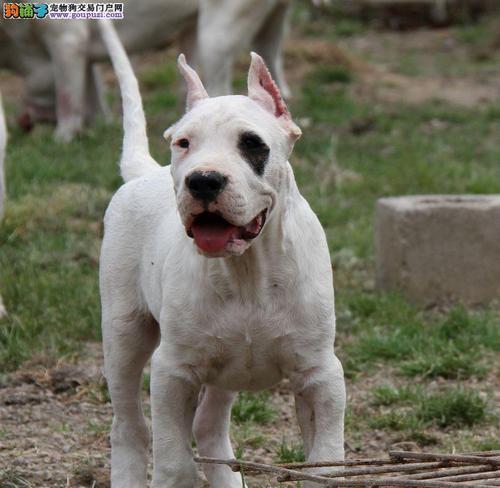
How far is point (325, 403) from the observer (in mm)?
4156

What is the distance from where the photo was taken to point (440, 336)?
6883mm

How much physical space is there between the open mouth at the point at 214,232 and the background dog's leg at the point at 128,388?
0.90m

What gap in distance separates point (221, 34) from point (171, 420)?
7397 millimetres

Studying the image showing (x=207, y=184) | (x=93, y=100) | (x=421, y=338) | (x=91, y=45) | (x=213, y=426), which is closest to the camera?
(x=207, y=184)

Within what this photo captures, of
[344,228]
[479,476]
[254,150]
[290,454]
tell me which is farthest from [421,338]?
[254,150]

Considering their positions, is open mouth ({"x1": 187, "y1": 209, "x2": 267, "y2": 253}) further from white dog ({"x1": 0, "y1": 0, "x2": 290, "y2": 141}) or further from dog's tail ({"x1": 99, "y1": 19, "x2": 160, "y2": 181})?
white dog ({"x1": 0, "y1": 0, "x2": 290, "y2": 141})

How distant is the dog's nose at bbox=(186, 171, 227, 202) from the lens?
3.71 meters

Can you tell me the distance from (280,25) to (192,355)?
921 cm

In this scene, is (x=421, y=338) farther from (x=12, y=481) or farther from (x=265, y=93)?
(x=265, y=93)

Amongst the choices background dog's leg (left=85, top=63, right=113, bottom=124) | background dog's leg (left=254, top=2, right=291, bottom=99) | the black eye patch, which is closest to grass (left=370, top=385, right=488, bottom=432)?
the black eye patch

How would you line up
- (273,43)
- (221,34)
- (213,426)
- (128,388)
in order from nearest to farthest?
(128,388)
(213,426)
(221,34)
(273,43)

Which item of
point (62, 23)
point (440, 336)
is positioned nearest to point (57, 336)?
point (440, 336)

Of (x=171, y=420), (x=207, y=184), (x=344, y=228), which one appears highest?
(x=344, y=228)

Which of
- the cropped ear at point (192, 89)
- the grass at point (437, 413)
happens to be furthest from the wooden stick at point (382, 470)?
the grass at point (437, 413)
